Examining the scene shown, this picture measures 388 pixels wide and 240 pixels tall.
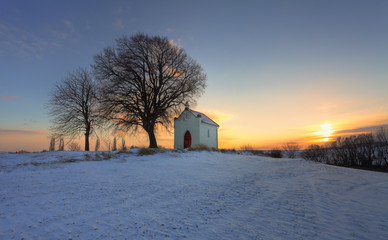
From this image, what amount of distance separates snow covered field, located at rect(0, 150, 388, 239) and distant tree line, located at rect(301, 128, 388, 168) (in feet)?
51.4

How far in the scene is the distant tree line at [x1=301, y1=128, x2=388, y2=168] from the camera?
1698 cm

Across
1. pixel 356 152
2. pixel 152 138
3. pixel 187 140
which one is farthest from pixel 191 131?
pixel 356 152

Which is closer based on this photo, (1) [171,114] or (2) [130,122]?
(2) [130,122]

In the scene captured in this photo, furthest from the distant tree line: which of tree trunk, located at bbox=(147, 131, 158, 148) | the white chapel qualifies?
tree trunk, located at bbox=(147, 131, 158, 148)

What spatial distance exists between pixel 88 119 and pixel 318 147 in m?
25.9

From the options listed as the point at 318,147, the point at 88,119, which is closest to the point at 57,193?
the point at 88,119

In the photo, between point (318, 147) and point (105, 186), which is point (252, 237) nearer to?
point (105, 186)

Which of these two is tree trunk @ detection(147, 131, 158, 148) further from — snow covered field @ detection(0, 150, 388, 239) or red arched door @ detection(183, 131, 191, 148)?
snow covered field @ detection(0, 150, 388, 239)

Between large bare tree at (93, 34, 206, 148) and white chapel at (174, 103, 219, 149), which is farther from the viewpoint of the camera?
white chapel at (174, 103, 219, 149)

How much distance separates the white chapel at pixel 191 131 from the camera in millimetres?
23620

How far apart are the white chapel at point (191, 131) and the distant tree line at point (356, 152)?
12691mm

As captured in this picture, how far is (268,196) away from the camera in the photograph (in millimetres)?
4859

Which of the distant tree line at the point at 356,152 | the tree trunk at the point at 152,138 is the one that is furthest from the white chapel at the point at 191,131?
the distant tree line at the point at 356,152

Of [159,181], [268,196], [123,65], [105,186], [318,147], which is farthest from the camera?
[318,147]
